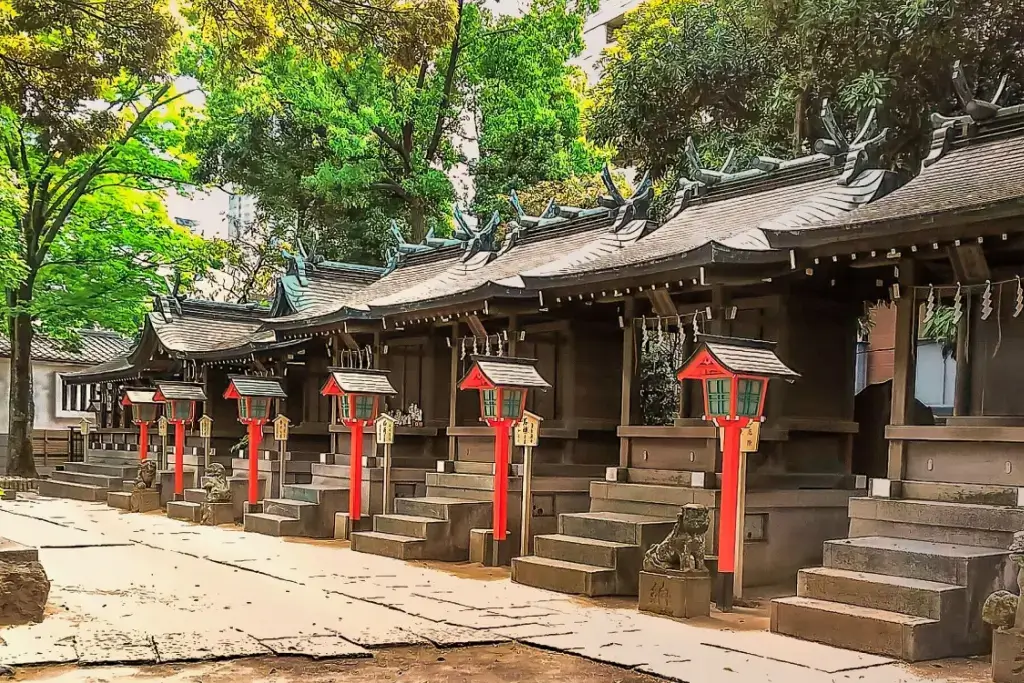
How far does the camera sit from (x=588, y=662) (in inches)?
308

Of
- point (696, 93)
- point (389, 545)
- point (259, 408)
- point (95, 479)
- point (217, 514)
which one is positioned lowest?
point (95, 479)

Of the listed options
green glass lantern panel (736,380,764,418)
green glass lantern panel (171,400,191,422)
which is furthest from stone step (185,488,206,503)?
green glass lantern panel (736,380,764,418)

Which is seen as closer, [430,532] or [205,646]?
[205,646]

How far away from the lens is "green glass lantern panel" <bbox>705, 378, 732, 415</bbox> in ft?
32.7

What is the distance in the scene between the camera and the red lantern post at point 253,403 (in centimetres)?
1817

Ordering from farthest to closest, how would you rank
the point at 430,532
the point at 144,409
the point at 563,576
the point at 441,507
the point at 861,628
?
1. the point at 144,409
2. the point at 441,507
3. the point at 430,532
4. the point at 563,576
5. the point at 861,628

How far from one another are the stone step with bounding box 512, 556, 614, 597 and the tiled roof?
27.7 meters

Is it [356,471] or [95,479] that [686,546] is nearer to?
[356,471]

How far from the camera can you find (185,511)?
65.0 feet

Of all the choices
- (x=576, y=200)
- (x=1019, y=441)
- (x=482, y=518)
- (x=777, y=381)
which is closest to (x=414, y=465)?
(x=482, y=518)

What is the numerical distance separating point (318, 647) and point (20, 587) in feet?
8.69

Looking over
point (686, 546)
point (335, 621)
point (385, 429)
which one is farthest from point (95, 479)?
point (686, 546)

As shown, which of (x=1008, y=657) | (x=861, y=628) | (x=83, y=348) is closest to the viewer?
(x=1008, y=657)

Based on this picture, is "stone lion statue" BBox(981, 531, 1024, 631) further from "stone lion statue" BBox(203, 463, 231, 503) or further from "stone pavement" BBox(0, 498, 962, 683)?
"stone lion statue" BBox(203, 463, 231, 503)
